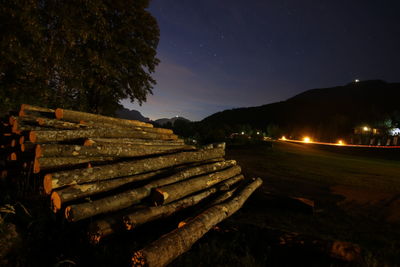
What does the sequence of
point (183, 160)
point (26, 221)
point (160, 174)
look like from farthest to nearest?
point (183, 160), point (160, 174), point (26, 221)

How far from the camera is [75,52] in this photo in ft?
40.3

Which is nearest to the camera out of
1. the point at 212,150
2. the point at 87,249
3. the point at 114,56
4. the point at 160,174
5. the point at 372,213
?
the point at 87,249

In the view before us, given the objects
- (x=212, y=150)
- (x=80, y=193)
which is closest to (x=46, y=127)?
(x=80, y=193)

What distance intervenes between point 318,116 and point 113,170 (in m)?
98.3

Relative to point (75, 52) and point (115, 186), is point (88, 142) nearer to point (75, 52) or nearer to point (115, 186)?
point (115, 186)

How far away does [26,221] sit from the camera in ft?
10.5

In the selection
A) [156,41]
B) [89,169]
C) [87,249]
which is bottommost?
[87,249]

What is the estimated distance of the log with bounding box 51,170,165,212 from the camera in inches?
124

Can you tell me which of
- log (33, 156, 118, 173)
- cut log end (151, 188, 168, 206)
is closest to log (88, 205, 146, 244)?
cut log end (151, 188, 168, 206)

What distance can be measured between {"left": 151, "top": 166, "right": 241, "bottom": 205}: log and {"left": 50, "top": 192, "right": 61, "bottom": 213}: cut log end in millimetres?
1548

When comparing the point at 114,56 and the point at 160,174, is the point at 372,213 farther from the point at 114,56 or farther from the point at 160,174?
the point at 114,56

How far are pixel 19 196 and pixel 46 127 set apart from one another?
1.86m

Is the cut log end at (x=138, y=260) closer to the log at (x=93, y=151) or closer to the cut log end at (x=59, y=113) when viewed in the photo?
the log at (x=93, y=151)

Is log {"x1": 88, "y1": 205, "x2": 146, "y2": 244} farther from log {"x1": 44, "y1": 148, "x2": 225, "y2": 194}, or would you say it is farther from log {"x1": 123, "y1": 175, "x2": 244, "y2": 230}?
log {"x1": 44, "y1": 148, "x2": 225, "y2": 194}
